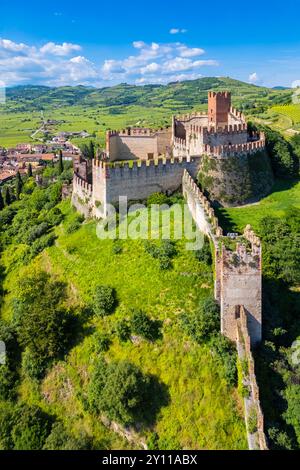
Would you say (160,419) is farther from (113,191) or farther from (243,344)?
(113,191)

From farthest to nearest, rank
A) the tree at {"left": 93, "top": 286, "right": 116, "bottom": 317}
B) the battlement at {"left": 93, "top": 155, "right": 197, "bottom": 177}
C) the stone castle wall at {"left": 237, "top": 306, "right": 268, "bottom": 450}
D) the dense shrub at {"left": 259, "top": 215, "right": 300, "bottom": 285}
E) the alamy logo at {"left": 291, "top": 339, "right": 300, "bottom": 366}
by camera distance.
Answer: the battlement at {"left": 93, "top": 155, "right": 197, "bottom": 177}
the dense shrub at {"left": 259, "top": 215, "right": 300, "bottom": 285}
the tree at {"left": 93, "top": 286, "right": 116, "bottom": 317}
the alamy logo at {"left": 291, "top": 339, "right": 300, "bottom": 366}
the stone castle wall at {"left": 237, "top": 306, "right": 268, "bottom": 450}

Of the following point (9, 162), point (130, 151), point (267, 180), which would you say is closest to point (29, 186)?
point (130, 151)

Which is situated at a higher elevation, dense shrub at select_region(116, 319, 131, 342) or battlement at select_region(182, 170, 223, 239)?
battlement at select_region(182, 170, 223, 239)

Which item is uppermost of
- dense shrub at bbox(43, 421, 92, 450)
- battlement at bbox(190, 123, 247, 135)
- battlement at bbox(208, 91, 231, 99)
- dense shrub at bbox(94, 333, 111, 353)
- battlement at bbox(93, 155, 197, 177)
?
battlement at bbox(208, 91, 231, 99)

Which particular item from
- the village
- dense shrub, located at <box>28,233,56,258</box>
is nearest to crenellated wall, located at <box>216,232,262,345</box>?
dense shrub, located at <box>28,233,56,258</box>

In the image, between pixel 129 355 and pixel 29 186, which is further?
pixel 29 186

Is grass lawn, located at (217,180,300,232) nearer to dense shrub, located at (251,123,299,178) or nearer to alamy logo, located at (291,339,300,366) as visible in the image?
dense shrub, located at (251,123,299,178)

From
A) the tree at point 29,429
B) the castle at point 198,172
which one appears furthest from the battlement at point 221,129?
the tree at point 29,429
